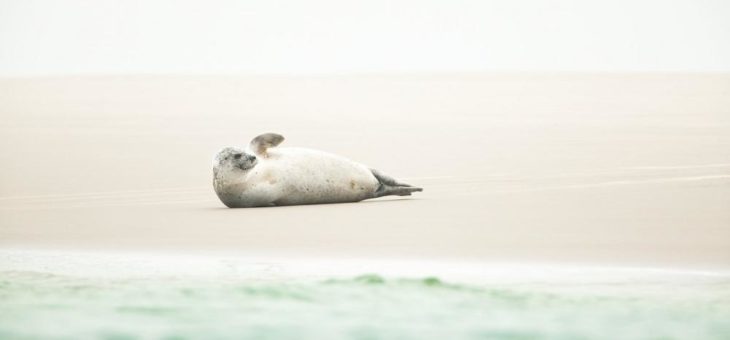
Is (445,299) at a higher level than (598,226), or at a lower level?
lower

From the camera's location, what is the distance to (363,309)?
587 centimetres

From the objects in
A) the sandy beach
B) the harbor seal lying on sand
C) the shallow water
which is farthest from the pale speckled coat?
the shallow water

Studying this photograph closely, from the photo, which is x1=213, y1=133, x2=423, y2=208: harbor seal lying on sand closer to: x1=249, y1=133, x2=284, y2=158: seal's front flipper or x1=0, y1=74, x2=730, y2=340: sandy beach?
x1=249, y1=133, x2=284, y2=158: seal's front flipper

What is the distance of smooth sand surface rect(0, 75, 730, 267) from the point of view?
766 centimetres

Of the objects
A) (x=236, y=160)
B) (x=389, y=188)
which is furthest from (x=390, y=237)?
(x=389, y=188)

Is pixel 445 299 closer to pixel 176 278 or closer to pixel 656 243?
pixel 176 278

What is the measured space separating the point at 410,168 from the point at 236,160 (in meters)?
3.02

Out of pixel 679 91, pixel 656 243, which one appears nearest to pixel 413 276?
pixel 656 243

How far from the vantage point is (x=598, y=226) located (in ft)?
26.2

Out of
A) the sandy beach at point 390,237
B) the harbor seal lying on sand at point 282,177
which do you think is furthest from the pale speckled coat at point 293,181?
the sandy beach at point 390,237

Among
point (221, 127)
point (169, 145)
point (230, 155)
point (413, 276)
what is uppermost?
point (221, 127)

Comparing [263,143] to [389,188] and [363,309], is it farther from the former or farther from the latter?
[363,309]

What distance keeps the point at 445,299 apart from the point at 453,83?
1949 centimetres

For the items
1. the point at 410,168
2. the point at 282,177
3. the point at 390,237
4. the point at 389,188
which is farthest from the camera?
the point at 410,168
